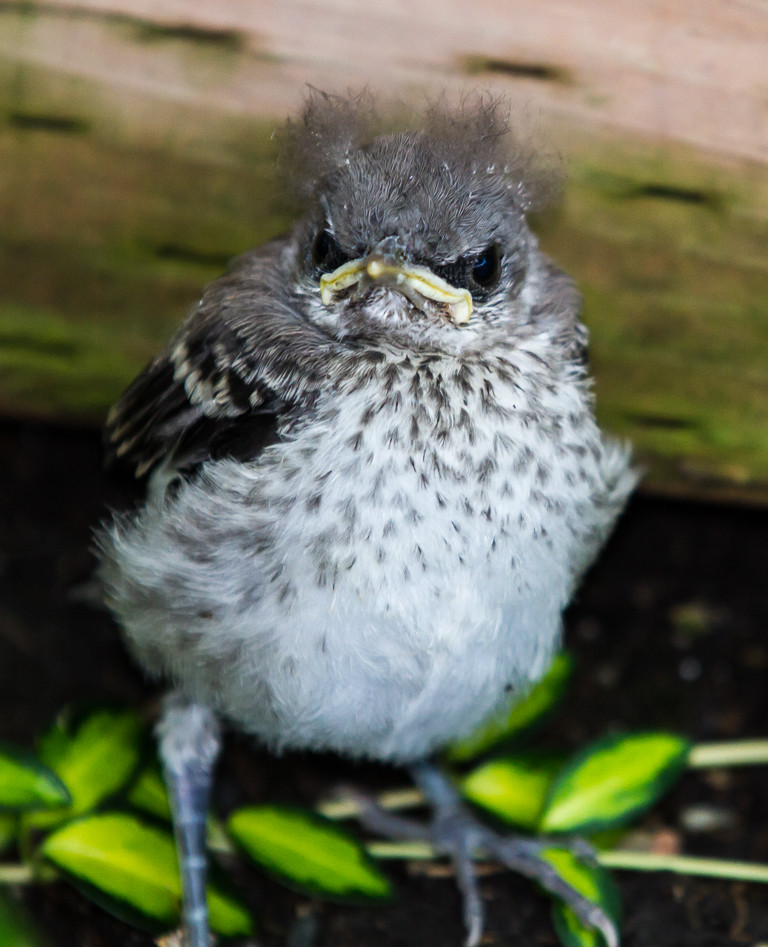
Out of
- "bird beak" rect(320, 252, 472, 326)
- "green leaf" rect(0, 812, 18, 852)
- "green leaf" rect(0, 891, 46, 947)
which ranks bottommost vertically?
"green leaf" rect(0, 891, 46, 947)

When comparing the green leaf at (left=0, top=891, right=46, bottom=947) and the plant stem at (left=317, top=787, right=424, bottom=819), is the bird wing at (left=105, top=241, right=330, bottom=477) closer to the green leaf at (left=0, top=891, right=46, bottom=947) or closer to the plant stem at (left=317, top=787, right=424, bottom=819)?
the green leaf at (left=0, top=891, right=46, bottom=947)

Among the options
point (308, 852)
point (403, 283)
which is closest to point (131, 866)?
point (308, 852)

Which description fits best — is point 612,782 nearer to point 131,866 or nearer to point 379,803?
point 379,803

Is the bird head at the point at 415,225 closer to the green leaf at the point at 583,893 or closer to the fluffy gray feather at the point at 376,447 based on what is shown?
the fluffy gray feather at the point at 376,447

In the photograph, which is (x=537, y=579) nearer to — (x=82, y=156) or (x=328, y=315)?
(x=328, y=315)

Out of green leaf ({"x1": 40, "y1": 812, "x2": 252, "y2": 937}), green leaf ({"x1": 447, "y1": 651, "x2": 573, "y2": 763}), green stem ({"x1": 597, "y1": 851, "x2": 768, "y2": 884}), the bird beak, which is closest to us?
the bird beak

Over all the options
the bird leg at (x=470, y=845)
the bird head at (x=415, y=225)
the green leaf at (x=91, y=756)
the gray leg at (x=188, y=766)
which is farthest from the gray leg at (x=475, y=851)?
the bird head at (x=415, y=225)

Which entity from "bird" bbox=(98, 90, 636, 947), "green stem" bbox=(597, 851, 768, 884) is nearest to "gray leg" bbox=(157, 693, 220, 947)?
"bird" bbox=(98, 90, 636, 947)
